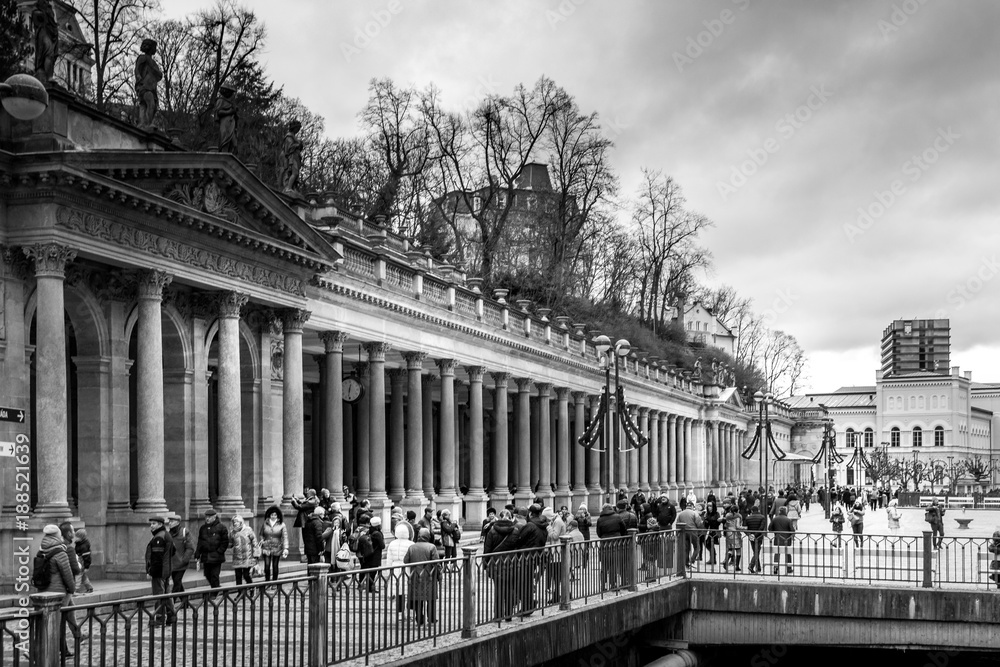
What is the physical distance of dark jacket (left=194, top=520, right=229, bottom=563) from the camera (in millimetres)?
19641

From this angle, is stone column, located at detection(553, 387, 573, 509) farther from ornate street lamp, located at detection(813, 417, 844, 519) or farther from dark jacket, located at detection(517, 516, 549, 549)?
dark jacket, located at detection(517, 516, 549, 549)

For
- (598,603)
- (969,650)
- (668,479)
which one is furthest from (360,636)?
(668,479)

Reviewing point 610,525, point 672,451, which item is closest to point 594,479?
point 672,451

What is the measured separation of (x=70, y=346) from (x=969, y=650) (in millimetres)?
17493

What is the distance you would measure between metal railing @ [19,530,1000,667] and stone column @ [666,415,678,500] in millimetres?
43464

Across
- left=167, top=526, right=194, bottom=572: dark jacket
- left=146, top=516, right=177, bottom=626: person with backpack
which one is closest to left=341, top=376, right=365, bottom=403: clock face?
left=167, top=526, right=194, bottom=572: dark jacket

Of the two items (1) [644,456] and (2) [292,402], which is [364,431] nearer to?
(2) [292,402]

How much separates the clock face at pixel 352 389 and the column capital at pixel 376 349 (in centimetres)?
180

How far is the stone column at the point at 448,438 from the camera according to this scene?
3906 centimetres

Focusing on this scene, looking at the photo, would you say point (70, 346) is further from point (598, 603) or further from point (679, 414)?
point (679, 414)

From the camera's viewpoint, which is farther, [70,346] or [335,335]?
[335,335]

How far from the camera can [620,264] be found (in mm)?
82500

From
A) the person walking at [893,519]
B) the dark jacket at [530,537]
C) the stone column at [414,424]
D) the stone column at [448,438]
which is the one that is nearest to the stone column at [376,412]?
the stone column at [414,424]

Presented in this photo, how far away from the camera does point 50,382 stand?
2039cm
